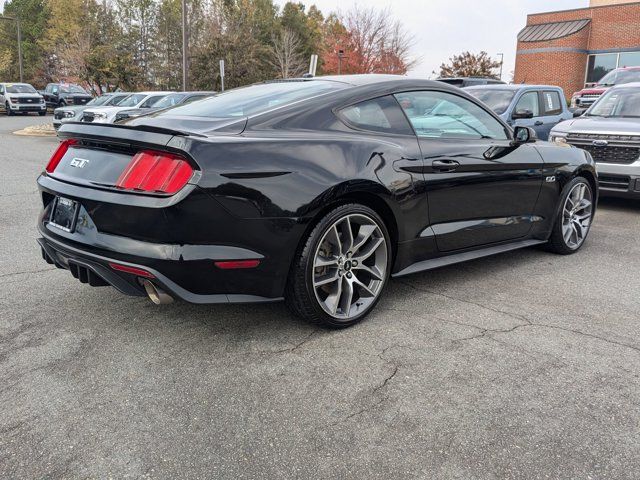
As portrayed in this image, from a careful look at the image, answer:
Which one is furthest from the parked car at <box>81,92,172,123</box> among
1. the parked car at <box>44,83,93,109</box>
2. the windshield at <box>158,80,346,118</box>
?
the parked car at <box>44,83,93,109</box>

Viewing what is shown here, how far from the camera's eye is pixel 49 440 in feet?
7.61

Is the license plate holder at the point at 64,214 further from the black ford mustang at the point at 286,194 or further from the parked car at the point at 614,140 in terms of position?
the parked car at the point at 614,140

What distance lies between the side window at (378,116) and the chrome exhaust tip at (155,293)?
1480 mm

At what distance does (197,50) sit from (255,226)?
126 feet

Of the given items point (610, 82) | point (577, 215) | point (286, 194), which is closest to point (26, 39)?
point (610, 82)

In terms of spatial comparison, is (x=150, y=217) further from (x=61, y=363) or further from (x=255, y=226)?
(x=61, y=363)

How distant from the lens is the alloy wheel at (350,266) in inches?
131

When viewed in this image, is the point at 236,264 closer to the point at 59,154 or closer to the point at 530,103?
the point at 59,154

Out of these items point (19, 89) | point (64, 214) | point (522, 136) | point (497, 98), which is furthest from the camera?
point (19, 89)

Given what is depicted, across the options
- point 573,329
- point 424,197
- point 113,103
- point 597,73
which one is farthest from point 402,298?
point 597,73

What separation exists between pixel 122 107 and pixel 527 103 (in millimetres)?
11569

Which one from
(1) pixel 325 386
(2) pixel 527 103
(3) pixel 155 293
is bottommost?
(1) pixel 325 386

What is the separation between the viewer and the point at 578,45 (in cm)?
3033

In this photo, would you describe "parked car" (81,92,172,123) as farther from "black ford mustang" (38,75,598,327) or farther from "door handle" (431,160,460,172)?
"door handle" (431,160,460,172)
